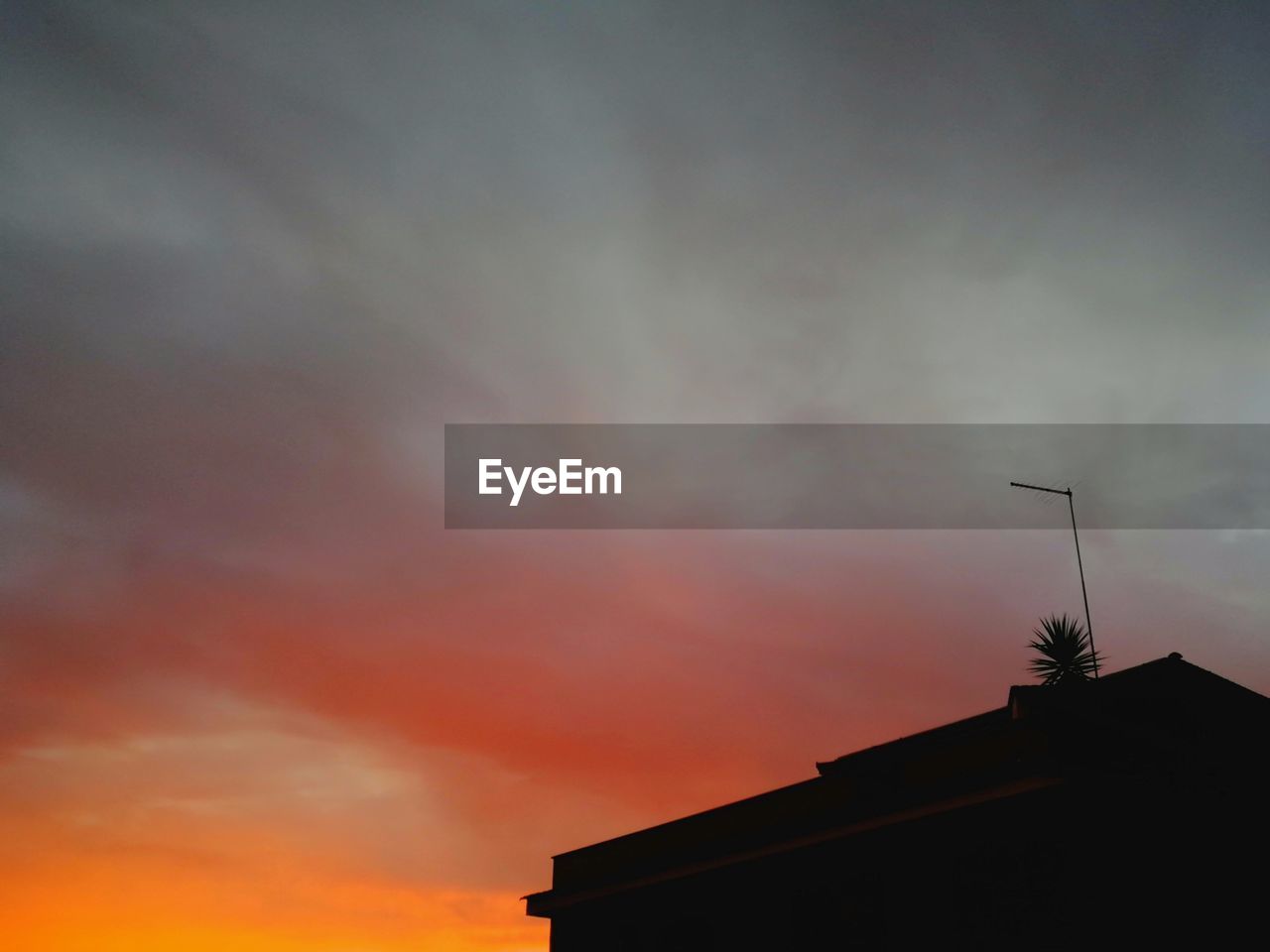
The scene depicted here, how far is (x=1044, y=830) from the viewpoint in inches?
465

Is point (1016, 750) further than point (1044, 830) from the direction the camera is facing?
Yes

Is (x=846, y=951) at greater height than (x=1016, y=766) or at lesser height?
lesser

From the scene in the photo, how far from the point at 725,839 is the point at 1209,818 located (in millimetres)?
8008

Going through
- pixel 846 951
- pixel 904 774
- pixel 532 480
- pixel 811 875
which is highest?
pixel 532 480

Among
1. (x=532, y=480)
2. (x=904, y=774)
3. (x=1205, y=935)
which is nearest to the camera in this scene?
(x=1205, y=935)

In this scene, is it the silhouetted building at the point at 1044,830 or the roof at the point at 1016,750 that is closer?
the silhouetted building at the point at 1044,830

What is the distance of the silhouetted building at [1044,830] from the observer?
11.5 meters

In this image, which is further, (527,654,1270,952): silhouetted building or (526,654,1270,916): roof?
(526,654,1270,916): roof

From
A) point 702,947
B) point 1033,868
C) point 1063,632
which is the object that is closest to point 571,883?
point 702,947

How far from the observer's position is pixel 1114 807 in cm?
1173

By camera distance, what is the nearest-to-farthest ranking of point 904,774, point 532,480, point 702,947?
point 904,774, point 702,947, point 532,480

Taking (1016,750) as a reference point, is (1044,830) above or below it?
below

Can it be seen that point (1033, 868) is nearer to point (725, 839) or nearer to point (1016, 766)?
point (1016, 766)

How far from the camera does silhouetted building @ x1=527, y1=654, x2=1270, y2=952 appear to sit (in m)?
11.5
